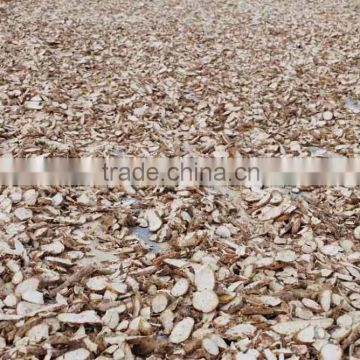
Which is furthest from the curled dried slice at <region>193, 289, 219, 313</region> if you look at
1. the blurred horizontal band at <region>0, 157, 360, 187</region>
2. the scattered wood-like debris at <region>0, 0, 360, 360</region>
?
the blurred horizontal band at <region>0, 157, 360, 187</region>

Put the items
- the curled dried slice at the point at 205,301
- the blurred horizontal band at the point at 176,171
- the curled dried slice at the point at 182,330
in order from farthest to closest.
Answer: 1. the blurred horizontal band at the point at 176,171
2. the curled dried slice at the point at 205,301
3. the curled dried slice at the point at 182,330

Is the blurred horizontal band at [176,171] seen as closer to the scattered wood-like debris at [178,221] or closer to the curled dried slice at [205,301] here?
the scattered wood-like debris at [178,221]

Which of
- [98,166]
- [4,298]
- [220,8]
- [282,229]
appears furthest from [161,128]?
[220,8]

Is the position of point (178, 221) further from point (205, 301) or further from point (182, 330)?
point (182, 330)

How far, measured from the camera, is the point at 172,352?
2.31 m

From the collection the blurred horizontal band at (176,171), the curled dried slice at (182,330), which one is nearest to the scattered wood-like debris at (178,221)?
the curled dried slice at (182,330)

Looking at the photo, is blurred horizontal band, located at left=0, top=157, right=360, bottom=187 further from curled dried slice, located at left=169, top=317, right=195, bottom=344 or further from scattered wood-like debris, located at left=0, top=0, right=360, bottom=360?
curled dried slice, located at left=169, top=317, right=195, bottom=344

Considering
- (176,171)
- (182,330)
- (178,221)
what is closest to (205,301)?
(182,330)

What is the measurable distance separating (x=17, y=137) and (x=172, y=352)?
3008 millimetres

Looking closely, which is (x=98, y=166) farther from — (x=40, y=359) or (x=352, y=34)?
(x=352, y=34)

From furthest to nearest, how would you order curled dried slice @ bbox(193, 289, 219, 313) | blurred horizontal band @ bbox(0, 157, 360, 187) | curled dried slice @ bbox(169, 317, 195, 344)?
blurred horizontal band @ bbox(0, 157, 360, 187) → curled dried slice @ bbox(193, 289, 219, 313) → curled dried slice @ bbox(169, 317, 195, 344)

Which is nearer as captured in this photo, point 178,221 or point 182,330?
point 182,330

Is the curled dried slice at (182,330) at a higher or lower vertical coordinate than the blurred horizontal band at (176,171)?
lower

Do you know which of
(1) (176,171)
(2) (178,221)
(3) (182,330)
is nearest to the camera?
(3) (182,330)
